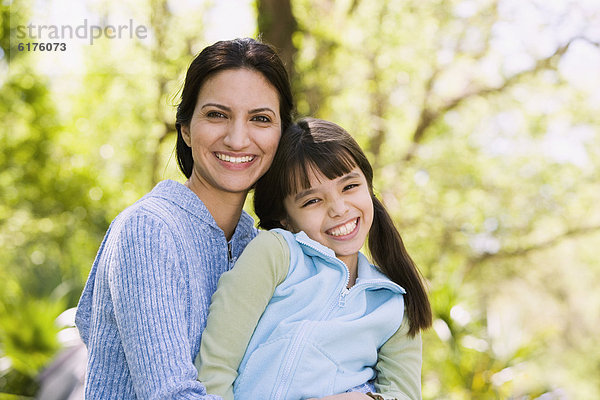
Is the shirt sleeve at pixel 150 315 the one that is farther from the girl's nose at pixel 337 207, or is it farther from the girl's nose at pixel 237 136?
the girl's nose at pixel 337 207

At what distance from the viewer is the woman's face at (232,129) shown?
233 cm

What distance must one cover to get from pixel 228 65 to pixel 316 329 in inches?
38.8

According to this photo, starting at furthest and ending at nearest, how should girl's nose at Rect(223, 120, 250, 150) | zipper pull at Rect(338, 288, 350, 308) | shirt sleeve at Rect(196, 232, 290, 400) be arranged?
girl's nose at Rect(223, 120, 250, 150) < zipper pull at Rect(338, 288, 350, 308) < shirt sleeve at Rect(196, 232, 290, 400)

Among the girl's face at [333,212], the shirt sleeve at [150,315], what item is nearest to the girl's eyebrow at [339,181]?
the girl's face at [333,212]

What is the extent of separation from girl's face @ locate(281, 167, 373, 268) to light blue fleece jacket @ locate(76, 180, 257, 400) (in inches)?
16.9

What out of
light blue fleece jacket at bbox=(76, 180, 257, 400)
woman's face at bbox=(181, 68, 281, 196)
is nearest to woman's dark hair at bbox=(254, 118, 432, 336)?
woman's face at bbox=(181, 68, 281, 196)

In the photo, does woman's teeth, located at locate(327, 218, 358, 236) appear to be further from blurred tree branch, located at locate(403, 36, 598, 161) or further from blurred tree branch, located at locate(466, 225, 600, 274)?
blurred tree branch, located at locate(466, 225, 600, 274)

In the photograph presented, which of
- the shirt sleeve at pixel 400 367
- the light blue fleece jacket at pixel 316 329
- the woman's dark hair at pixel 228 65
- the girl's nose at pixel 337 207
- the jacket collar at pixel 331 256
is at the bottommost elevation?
the shirt sleeve at pixel 400 367

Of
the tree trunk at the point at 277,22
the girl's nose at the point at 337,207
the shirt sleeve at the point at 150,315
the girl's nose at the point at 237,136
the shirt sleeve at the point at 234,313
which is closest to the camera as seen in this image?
the shirt sleeve at the point at 150,315

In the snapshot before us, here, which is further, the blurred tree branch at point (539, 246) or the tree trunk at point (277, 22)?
the blurred tree branch at point (539, 246)

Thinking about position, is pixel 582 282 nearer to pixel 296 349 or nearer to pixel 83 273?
pixel 83 273

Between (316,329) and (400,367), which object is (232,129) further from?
(400,367)

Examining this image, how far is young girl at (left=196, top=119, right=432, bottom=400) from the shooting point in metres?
1.98

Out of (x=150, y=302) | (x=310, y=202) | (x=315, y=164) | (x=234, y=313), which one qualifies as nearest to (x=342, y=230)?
(x=310, y=202)
